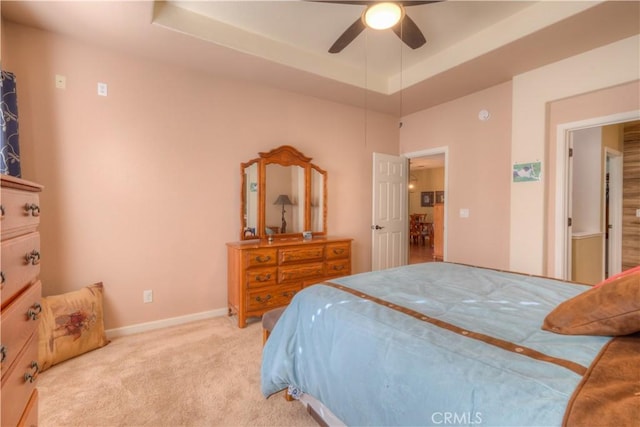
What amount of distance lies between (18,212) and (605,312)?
1.86 meters

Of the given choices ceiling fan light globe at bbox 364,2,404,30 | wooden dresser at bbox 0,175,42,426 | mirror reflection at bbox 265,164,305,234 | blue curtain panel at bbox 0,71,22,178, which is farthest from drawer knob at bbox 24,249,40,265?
mirror reflection at bbox 265,164,305,234

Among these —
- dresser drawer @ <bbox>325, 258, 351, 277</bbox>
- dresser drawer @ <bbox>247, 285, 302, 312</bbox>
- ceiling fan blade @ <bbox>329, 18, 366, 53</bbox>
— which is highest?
ceiling fan blade @ <bbox>329, 18, 366, 53</bbox>

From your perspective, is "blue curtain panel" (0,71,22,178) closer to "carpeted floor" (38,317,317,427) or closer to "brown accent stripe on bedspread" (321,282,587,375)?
"carpeted floor" (38,317,317,427)

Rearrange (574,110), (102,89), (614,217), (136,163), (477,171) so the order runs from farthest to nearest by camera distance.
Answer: (614,217), (477,171), (574,110), (136,163), (102,89)

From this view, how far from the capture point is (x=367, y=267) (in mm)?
4371

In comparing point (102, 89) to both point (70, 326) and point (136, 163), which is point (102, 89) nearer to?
point (136, 163)

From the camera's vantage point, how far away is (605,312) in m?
0.93

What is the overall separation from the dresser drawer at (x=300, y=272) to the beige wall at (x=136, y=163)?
689 mm

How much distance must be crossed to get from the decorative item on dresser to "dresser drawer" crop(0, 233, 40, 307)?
6.15 feet

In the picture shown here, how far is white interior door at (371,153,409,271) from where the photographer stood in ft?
14.0

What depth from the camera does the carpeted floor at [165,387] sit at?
5.42 ft

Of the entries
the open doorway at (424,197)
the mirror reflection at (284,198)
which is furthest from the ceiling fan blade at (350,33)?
the open doorway at (424,197)

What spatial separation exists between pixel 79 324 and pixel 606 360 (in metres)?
3.16

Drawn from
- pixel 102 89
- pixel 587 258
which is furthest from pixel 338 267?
pixel 587 258
